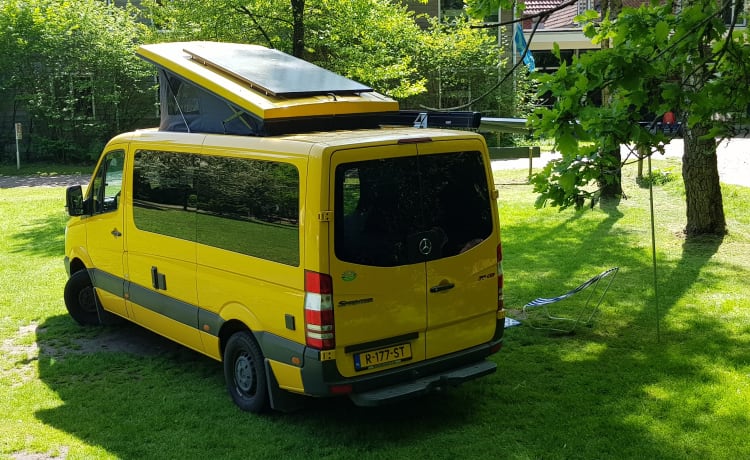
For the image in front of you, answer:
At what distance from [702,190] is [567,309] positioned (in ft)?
16.1

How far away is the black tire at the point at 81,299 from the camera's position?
380 inches

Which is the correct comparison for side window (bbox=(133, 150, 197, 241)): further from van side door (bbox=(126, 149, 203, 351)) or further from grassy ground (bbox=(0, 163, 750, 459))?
grassy ground (bbox=(0, 163, 750, 459))

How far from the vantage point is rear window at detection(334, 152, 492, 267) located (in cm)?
608

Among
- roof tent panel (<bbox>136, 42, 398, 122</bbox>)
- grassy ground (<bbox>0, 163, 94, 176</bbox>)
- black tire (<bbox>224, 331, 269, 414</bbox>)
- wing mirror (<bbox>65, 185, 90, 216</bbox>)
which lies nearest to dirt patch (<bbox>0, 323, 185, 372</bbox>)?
wing mirror (<bbox>65, 185, 90, 216</bbox>)

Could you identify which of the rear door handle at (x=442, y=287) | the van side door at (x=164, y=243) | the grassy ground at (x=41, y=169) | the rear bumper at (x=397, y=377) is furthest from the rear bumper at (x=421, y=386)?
the grassy ground at (x=41, y=169)

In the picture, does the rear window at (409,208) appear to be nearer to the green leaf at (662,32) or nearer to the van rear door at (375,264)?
the van rear door at (375,264)

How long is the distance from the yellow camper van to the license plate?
0.01 meters

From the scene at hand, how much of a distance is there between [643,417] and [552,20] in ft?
109

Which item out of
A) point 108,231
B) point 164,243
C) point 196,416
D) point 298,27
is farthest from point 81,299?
point 298,27

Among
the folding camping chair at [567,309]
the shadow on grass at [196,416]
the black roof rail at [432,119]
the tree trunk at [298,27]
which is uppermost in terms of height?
the tree trunk at [298,27]

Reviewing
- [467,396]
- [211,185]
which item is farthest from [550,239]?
[211,185]

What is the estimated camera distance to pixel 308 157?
6.05 meters

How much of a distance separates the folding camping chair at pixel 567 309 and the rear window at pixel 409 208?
2.70 metres

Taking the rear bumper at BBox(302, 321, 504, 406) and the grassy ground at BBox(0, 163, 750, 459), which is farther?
the grassy ground at BBox(0, 163, 750, 459)
